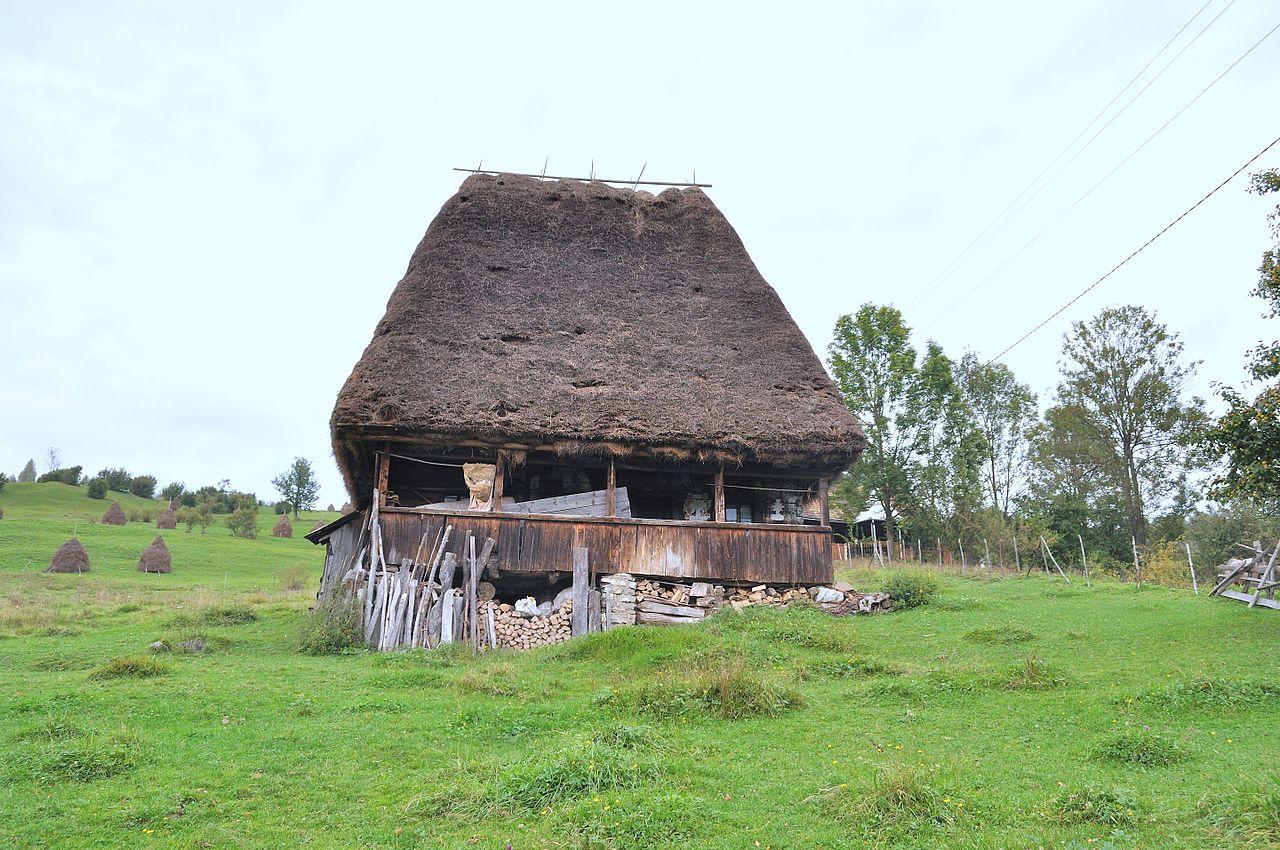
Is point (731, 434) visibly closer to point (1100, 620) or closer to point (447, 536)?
point (447, 536)

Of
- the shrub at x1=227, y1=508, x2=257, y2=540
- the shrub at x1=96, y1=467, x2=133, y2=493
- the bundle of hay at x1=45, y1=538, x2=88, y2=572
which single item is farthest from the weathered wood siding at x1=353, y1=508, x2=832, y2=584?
the shrub at x1=96, y1=467, x2=133, y2=493

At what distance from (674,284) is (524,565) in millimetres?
7861

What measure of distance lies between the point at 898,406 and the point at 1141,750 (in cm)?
2578

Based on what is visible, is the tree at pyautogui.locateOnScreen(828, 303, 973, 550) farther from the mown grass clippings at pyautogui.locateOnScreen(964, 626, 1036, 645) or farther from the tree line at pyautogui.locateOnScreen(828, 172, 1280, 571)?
the mown grass clippings at pyautogui.locateOnScreen(964, 626, 1036, 645)

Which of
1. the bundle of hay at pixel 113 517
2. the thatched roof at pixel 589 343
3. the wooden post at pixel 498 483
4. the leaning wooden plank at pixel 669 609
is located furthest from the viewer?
the bundle of hay at pixel 113 517

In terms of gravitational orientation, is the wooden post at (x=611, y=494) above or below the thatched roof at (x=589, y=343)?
below

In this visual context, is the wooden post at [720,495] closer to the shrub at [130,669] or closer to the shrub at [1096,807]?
the shrub at [130,669]

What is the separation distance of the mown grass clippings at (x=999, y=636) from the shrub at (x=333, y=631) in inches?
388

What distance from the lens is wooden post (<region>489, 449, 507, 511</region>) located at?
50.7ft

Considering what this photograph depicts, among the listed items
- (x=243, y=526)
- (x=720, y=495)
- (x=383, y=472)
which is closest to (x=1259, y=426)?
(x=720, y=495)

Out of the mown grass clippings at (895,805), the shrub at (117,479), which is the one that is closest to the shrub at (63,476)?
the shrub at (117,479)

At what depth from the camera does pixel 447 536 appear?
1482cm

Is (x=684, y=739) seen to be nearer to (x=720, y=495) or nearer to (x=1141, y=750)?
(x=1141, y=750)

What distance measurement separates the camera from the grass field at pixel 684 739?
542cm
